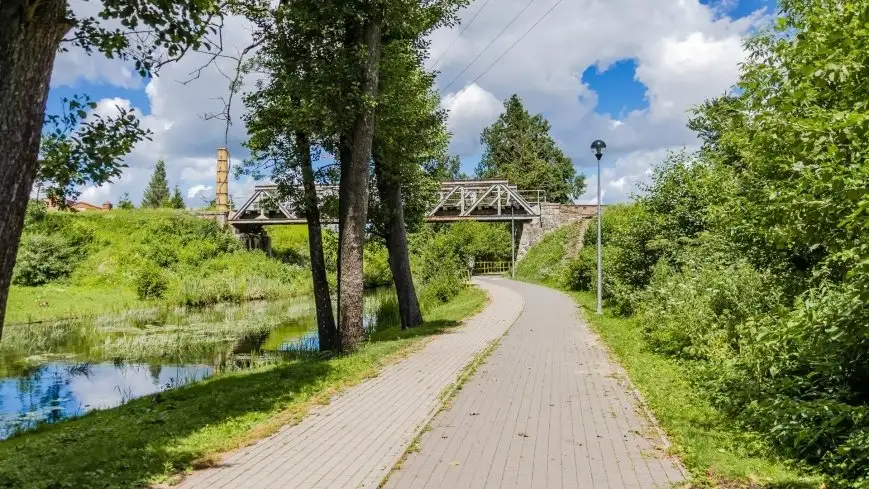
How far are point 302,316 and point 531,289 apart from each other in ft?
40.4

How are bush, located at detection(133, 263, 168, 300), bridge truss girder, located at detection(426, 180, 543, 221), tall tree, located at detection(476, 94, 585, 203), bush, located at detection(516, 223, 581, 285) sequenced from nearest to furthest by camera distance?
1. bush, located at detection(133, 263, 168, 300)
2. bush, located at detection(516, 223, 581, 285)
3. bridge truss girder, located at detection(426, 180, 543, 221)
4. tall tree, located at detection(476, 94, 585, 203)

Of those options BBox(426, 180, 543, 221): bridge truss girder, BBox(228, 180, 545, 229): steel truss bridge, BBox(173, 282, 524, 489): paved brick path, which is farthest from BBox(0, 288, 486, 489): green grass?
BBox(426, 180, 543, 221): bridge truss girder

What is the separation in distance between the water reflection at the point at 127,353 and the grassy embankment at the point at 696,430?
8523mm

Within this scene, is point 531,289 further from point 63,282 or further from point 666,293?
point 63,282

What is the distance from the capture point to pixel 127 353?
16531 mm

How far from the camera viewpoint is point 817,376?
6793 millimetres

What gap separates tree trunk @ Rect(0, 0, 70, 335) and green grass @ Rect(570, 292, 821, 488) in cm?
613

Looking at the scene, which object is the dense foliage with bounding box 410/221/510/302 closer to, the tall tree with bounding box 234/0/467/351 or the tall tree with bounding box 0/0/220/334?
the tall tree with bounding box 234/0/467/351

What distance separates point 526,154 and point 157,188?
59.4 meters

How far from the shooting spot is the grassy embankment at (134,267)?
28.5 meters

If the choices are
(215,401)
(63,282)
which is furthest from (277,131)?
(63,282)

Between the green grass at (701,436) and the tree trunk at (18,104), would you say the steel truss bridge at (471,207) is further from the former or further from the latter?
the tree trunk at (18,104)

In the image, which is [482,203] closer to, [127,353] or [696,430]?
[127,353]

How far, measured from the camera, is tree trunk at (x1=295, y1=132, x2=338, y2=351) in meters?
14.2
